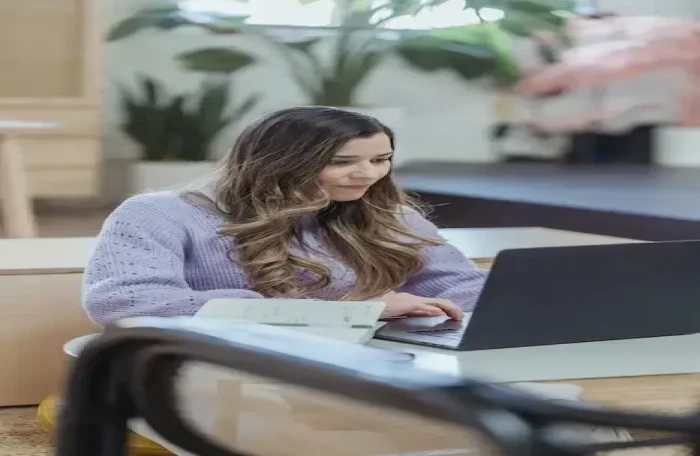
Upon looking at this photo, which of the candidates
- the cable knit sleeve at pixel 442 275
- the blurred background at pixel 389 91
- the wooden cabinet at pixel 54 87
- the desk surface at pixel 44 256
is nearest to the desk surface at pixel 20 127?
the blurred background at pixel 389 91

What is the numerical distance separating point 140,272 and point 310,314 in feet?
0.99

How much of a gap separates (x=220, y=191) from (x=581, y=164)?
303cm

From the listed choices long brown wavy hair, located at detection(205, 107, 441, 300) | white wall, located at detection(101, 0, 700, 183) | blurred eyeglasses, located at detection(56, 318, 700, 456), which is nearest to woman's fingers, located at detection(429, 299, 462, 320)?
long brown wavy hair, located at detection(205, 107, 441, 300)

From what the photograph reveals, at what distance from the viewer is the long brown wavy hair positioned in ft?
4.51

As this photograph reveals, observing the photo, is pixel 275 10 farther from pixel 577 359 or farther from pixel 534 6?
pixel 577 359

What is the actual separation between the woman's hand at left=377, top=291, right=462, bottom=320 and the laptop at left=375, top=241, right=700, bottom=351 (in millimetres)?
39

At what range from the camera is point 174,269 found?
1307mm

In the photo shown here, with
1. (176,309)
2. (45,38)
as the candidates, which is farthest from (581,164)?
(176,309)

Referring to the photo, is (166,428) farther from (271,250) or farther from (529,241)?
(529,241)

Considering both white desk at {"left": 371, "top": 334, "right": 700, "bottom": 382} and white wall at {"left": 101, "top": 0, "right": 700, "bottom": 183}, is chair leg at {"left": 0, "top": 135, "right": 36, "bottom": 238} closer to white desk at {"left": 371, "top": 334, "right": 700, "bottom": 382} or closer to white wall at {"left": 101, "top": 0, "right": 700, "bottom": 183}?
white wall at {"left": 101, "top": 0, "right": 700, "bottom": 183}

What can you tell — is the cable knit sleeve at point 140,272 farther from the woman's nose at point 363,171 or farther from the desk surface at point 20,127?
the desk surface at point 20,127

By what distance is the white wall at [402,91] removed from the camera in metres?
3.85

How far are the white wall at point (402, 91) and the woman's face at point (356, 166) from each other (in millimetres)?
2480

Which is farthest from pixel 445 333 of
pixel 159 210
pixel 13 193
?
pixel 13 193
